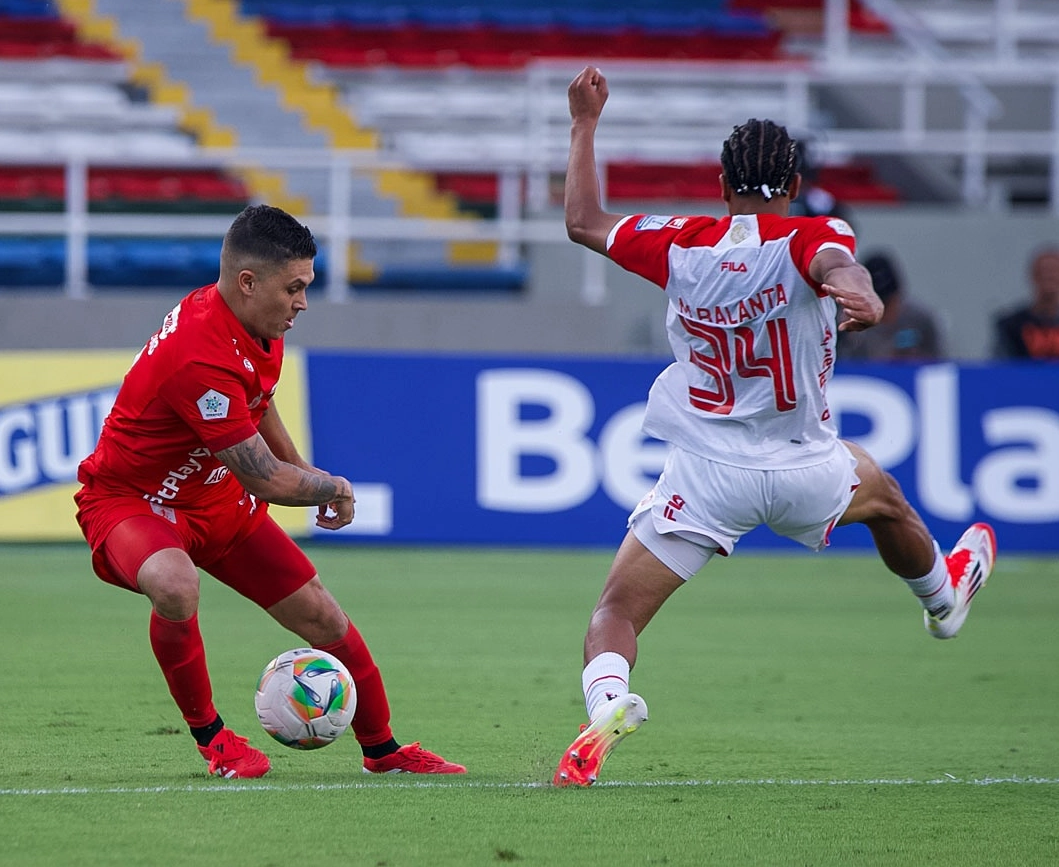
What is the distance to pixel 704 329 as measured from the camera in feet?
18.0

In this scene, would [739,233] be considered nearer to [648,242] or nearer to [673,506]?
[648,242]

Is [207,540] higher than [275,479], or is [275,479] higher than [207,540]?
[275,479]

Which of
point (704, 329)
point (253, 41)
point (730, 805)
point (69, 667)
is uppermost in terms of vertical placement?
point (253, 41)

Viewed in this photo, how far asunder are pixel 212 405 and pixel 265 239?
0.54 metres

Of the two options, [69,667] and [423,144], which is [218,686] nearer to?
Result: [69,667]

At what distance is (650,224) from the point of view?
5551 millimetres

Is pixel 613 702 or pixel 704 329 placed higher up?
pixel 704 329

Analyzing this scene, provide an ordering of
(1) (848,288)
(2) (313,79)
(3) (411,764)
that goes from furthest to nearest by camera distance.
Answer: (2) (313,79) → (3) (411,764) → (1) (848,288)

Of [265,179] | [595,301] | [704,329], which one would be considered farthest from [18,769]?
[265,179]

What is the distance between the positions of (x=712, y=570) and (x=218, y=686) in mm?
5662

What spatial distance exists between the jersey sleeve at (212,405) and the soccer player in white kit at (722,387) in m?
1.28

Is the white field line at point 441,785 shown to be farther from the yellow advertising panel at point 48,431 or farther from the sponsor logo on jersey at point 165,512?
the yellow advertising panel at point 48,431

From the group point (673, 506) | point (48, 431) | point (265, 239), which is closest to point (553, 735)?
point (673, 506)

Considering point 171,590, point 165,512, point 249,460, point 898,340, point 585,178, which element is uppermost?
point 585,178
